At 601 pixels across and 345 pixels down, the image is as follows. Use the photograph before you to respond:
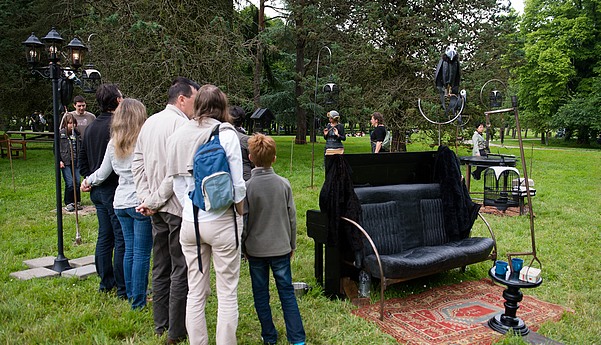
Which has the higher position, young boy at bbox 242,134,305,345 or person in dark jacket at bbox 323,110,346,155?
person in dark jacket at bbox 323,110,346,155

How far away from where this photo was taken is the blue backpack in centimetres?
290

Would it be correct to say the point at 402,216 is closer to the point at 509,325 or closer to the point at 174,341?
the point at 509,325

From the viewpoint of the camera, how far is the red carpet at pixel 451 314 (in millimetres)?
3837

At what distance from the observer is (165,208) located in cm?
345

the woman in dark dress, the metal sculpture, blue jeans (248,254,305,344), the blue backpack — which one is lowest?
→ blue jeans (248,254,305,344)

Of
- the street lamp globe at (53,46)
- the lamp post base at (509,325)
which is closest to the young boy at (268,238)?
the lamp post base at (509,325)

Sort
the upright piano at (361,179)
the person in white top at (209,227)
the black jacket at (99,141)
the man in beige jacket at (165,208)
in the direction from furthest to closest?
the upright piano at (361,179)
the black jacket at (99,141)
the man in beige jacket at (165,208)
the person in white top at (209,227)

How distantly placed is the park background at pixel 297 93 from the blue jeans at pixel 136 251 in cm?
22

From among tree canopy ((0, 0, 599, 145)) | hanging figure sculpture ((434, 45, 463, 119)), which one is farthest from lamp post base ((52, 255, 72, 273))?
tree canopy ((0, 0, 599, 145))

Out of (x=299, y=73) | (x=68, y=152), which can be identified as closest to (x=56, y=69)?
(x=68, y=152)

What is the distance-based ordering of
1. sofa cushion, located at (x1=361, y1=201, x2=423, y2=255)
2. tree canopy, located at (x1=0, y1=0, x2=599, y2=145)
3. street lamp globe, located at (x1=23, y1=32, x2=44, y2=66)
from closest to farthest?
1. sofa cushion, located at (x1=361, y1=201, x2=423, y2=255)
2. street lamp globe, located at (x1=23, y1=32, x2=44, y2=66)
3. tree canopy, located at (x1=0, y1=0, x2=599, y2=145)

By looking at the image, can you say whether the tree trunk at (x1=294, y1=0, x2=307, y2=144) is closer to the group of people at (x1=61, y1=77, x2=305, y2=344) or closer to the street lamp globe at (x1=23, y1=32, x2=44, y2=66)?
the street lamp globe at (x1=23, y1=32, x2=44, y2=66)

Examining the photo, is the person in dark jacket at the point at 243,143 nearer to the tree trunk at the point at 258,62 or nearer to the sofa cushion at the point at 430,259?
the sofa cushion at the point at 430,259

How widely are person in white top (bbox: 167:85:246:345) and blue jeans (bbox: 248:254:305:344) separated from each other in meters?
0.42
